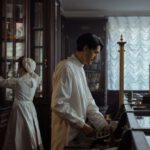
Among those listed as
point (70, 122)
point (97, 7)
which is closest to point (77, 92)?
point (70, 122)

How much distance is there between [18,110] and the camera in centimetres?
466

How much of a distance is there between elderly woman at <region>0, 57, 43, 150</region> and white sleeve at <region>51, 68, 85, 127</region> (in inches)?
87.8

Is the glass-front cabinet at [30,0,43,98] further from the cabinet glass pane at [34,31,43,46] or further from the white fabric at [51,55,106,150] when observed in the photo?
the white fabric at [51,55,106,150]

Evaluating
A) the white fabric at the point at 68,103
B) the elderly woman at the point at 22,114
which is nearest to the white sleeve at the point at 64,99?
the white fabric at the point at 68,103

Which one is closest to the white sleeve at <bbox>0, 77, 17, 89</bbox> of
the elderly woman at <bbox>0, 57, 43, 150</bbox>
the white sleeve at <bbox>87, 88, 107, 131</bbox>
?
the elderly woman at <bbox>0, 57, 43, 150</bbox>

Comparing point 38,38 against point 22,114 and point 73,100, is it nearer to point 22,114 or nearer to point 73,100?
point 22,114

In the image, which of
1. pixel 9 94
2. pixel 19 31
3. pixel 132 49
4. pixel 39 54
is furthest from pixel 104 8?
pixel 9 94

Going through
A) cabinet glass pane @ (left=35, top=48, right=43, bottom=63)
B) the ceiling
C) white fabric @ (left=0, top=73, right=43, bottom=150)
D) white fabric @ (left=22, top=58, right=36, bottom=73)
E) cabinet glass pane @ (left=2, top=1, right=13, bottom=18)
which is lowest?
white fabric @ (left=0, top=73, right=43, bottom=150)

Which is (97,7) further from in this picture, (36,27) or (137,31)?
(36,27)

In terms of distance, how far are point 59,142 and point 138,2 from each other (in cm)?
507

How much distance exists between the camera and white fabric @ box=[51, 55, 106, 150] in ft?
7.73

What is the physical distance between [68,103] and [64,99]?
46 mm

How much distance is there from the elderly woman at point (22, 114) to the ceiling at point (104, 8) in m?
2.69

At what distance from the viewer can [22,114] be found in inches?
185
